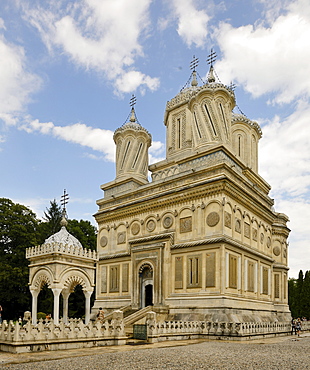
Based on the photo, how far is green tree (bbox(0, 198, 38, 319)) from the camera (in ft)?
118

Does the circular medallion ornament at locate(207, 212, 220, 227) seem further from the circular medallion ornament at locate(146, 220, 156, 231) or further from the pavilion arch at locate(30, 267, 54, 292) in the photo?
the pavilion arch at locate(30, 267, 54, 292)

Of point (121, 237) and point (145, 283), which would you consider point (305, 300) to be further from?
point (121, 237)

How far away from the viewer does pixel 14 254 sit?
37.5 m

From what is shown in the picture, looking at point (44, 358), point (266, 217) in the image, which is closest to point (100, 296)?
point (266, 217)

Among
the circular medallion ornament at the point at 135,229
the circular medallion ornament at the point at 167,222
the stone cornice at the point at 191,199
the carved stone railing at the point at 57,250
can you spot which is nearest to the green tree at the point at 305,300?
the stone cornice at the point at 191,199

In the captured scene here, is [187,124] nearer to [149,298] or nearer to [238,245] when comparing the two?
[238,245]

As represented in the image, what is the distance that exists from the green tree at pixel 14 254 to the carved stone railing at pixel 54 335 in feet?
70.9

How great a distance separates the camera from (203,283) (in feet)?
76.9

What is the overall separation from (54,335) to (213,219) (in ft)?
39.6

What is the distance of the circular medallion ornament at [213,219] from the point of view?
77.7 feet

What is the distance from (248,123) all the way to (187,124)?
7300 millimetres

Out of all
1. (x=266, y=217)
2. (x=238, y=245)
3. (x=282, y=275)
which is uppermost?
(x=266, y=217)

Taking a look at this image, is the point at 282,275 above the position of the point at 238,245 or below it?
below

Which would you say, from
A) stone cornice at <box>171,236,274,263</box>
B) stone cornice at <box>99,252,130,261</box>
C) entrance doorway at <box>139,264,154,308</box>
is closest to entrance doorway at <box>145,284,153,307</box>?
entrance doorway at <box>139,264,154,308</box>
